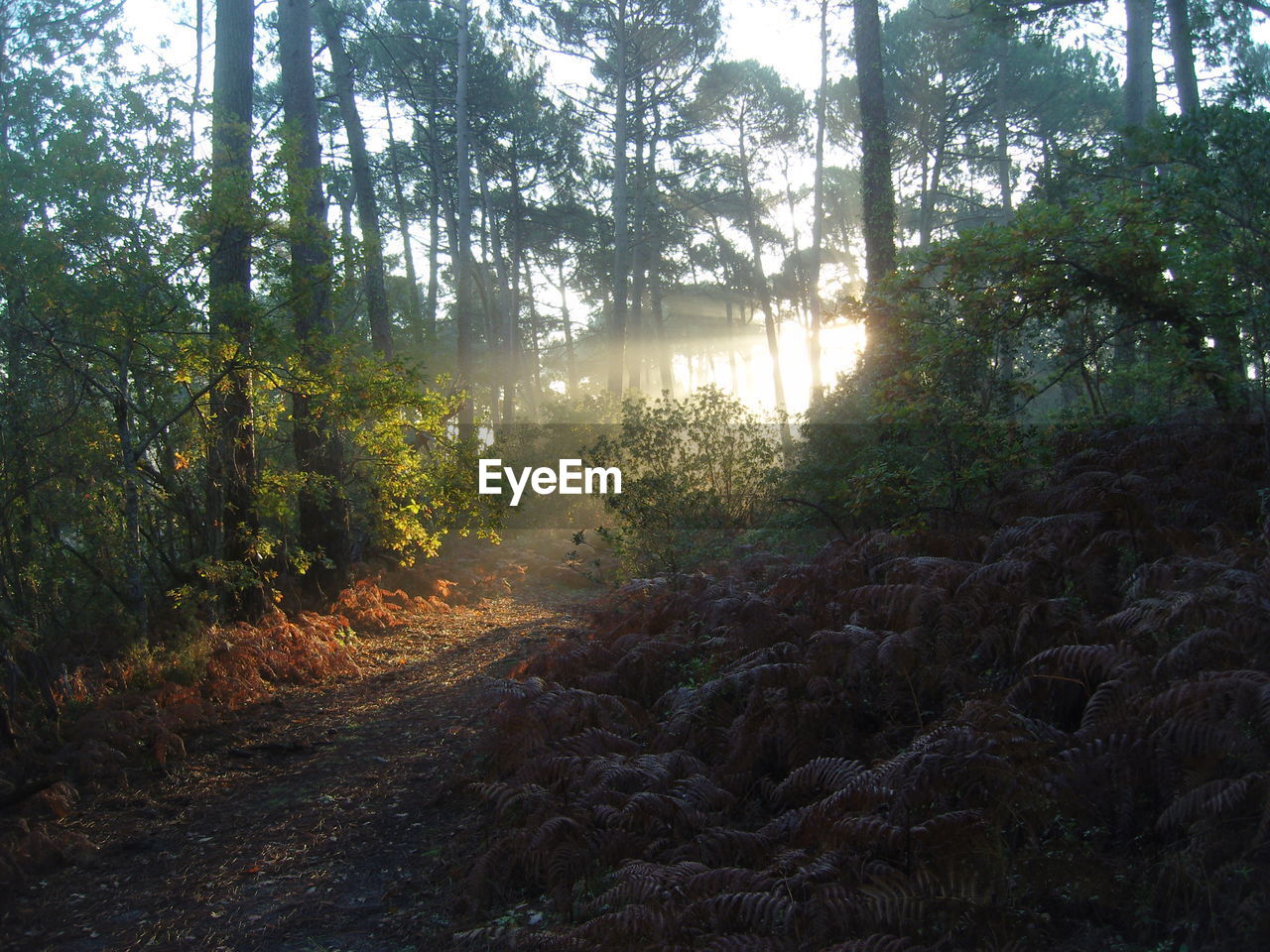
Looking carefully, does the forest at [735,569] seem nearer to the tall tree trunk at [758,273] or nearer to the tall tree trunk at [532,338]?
the tall tree trunk at [758,273]

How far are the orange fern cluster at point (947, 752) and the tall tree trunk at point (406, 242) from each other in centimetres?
1960

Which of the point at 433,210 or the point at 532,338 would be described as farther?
the point at 532,338

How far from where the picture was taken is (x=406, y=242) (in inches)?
1260

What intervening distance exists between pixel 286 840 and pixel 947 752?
3558 millimetres

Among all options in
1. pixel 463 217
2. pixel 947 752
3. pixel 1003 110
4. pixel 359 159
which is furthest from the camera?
pixel 1003 110

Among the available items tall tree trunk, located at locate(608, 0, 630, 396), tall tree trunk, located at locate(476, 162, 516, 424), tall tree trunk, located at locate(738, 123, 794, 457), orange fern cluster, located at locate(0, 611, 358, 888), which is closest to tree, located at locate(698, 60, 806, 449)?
tall tree trunk, located at locate(738, 123, 794, 457)

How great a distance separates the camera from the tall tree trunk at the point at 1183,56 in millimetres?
13617

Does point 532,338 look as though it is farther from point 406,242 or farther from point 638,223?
point 638,223

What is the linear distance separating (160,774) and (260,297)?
4444 millimetres

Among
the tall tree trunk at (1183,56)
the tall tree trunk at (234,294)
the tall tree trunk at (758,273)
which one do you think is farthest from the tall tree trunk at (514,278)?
the tall tree trunk at (1183,56)

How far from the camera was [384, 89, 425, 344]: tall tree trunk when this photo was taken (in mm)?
24547

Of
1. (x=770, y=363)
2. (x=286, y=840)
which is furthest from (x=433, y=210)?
(x=286, y=840)

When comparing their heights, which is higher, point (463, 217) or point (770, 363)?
point (463, 217)

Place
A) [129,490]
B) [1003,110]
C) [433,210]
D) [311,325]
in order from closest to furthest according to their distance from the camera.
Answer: [129,490], [311,325], [1003,110], [433,210]
